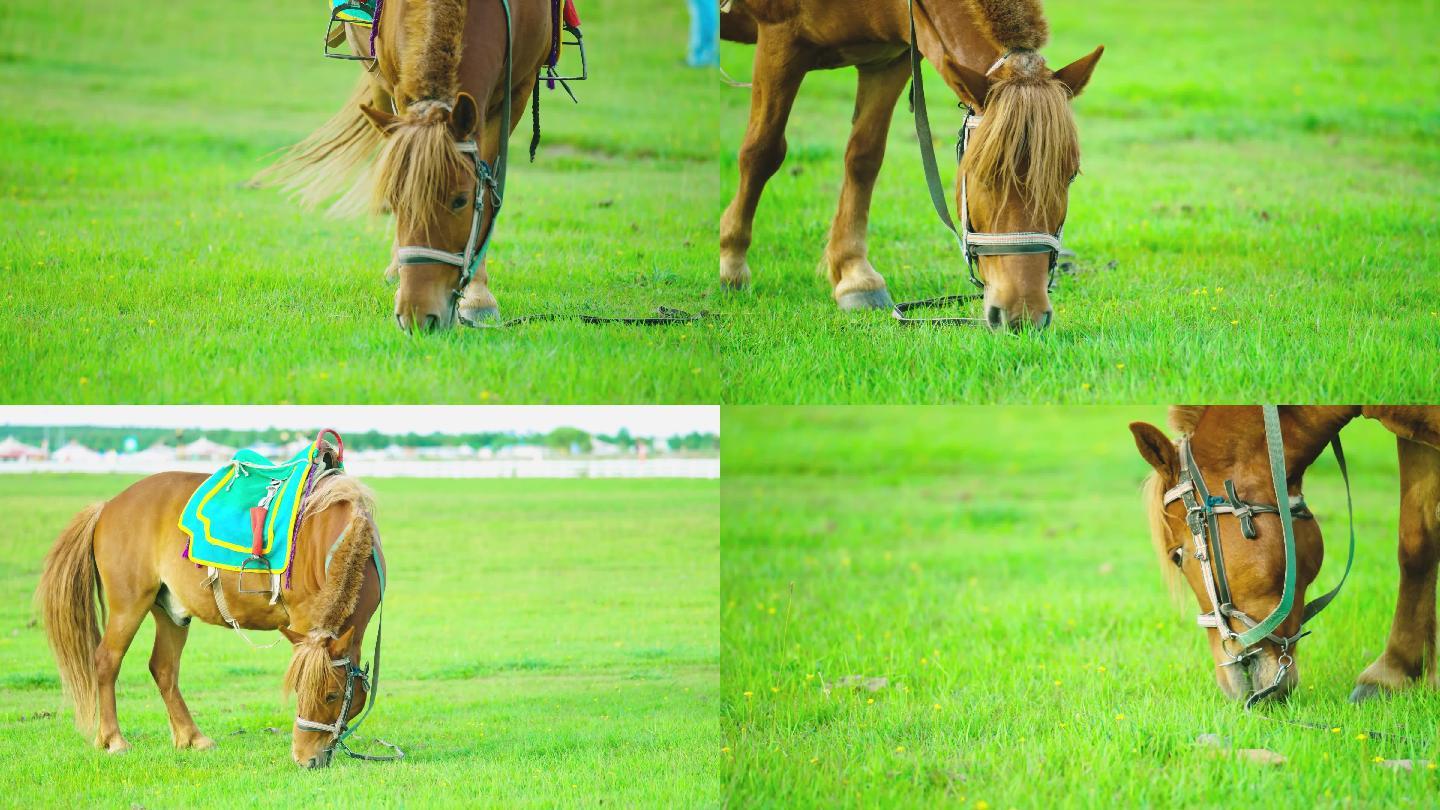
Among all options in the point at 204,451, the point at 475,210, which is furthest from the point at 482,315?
the point at 204,451

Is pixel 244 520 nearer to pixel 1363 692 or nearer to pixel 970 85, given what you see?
pixel 970 85

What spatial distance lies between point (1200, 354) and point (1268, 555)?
3.29 feet

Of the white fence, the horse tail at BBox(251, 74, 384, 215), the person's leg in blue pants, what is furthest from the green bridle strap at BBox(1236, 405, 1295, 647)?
the person's leg in blue pants

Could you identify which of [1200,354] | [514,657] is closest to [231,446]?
[514,657]

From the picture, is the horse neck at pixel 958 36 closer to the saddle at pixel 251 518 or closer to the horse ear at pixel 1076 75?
the horse ear at pixel 1076 75

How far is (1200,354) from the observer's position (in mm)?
5168

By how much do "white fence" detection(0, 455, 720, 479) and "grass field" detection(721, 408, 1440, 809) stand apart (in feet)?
2.65

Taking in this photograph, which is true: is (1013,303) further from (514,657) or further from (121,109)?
(121,109)

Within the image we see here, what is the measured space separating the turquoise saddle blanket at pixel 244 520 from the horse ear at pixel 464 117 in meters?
1.61

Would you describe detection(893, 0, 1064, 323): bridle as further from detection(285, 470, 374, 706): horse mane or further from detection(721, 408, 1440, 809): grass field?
detection(285, 470, 374, 706): horse mane

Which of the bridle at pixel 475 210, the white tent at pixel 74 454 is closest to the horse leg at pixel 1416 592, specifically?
the bridle at pixel 475 210

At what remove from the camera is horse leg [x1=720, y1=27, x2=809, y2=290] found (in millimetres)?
6309

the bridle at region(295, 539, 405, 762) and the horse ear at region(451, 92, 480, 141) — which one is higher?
the horse ear at region(451, 92, 480, 141)

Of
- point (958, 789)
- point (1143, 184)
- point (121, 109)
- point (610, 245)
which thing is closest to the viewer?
point (958, 789)
